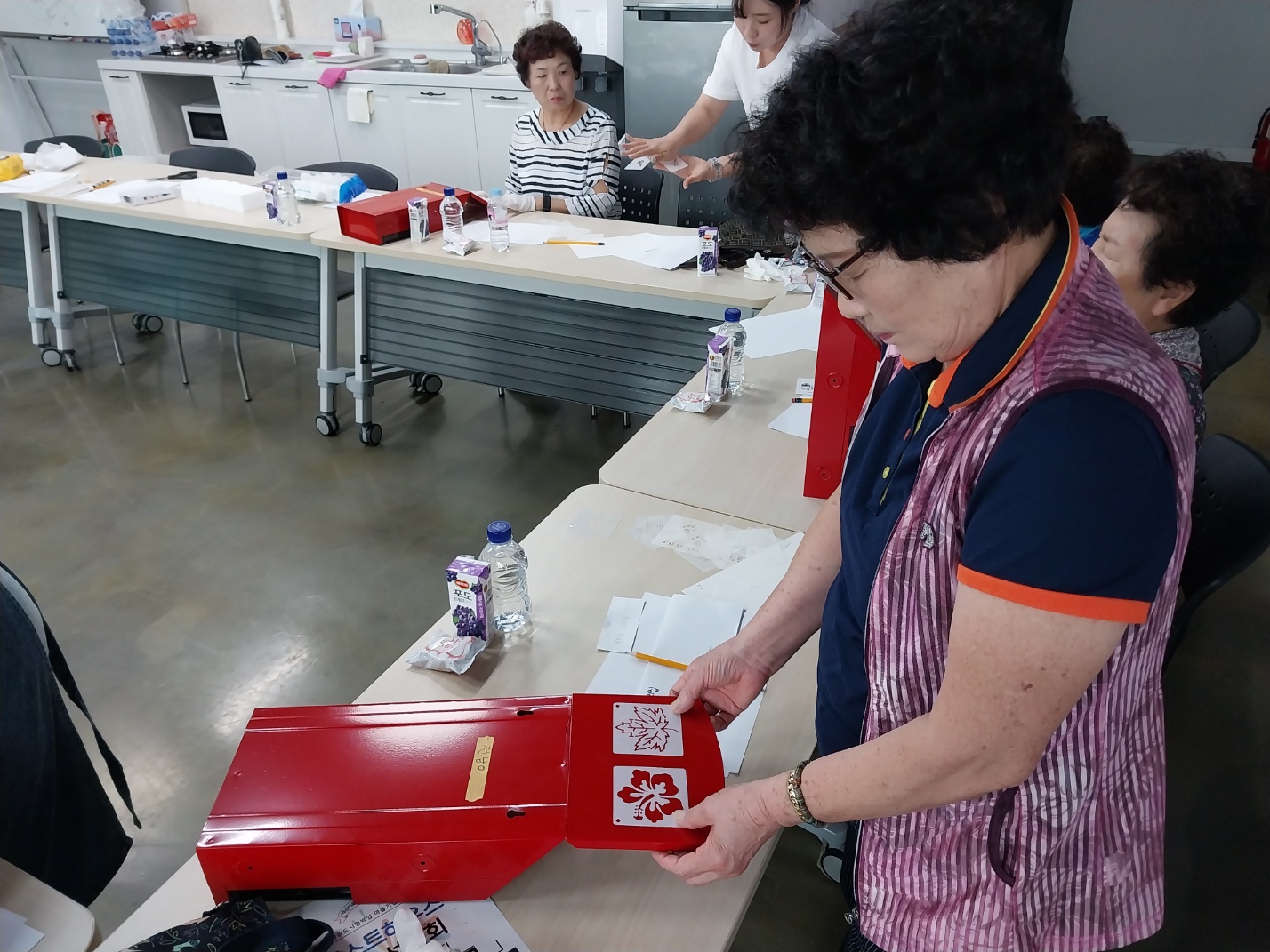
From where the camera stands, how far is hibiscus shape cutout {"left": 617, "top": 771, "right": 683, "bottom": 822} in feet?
2.82

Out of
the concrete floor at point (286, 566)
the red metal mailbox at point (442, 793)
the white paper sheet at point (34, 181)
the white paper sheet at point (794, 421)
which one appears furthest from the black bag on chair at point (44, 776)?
the white paper sheet at point (34, 181)

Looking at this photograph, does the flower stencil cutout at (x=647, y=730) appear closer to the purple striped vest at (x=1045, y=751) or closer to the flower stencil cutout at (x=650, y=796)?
the flower stencil cutout at (x=650, y=796)

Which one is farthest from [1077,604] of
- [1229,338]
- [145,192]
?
[145,192]

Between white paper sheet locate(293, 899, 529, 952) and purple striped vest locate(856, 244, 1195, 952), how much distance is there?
0.39 meters

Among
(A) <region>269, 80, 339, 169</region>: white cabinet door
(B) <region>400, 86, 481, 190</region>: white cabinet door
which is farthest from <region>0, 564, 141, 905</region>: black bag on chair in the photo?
(A) <region>269, 80, 339, 169</region>: white cabinet door

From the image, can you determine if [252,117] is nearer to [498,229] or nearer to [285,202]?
[285,202]

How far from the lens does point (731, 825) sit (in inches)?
31.9

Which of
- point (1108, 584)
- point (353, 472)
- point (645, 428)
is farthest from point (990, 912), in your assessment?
point (353, 472)

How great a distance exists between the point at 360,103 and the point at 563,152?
8.88ft

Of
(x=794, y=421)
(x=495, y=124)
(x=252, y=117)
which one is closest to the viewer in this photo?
(x=794, y=421)

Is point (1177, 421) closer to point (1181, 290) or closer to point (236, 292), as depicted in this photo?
point (1181, 290)

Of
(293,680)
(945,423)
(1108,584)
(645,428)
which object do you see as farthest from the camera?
(293,680)

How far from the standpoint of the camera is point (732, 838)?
0.81m

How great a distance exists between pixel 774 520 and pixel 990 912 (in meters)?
0.78
